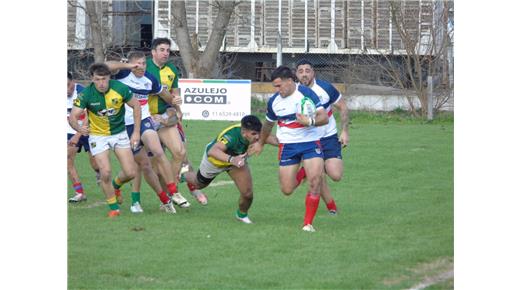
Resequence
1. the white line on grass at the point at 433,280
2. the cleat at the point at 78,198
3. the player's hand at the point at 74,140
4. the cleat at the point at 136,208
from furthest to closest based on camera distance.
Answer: the player's hand at the point at 74,140 → the cleat at the point at 78,198 → the cleat at the point at 136,208 → the white line on grass at the point at 433,280

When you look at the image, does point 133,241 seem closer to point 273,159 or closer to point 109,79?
point 109,79

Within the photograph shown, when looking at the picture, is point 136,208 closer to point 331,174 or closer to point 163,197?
point 163,197

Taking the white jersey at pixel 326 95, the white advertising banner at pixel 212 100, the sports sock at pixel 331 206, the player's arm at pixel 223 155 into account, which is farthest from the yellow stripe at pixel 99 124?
the white advertising banner at pixel 212 100

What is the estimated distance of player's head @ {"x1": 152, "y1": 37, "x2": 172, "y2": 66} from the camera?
11.6 meters

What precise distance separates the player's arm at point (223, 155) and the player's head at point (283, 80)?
2.38ft

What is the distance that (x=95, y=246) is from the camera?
9.16 meters

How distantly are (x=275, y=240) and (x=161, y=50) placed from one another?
10.3 ft

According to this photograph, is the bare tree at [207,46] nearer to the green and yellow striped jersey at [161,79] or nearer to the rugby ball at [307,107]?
the green and yellow striped jersey at [161,79]

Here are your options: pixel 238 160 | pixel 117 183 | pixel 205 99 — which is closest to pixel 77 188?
pixel 117 183

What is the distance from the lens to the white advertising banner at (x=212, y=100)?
24062mm

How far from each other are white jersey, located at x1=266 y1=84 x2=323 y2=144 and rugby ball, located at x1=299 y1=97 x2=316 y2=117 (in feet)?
0.23

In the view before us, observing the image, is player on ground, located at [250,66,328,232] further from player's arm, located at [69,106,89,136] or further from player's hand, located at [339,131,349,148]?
player's arm, located at [69,106,89,136]

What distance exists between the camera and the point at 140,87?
1142 centimetres
